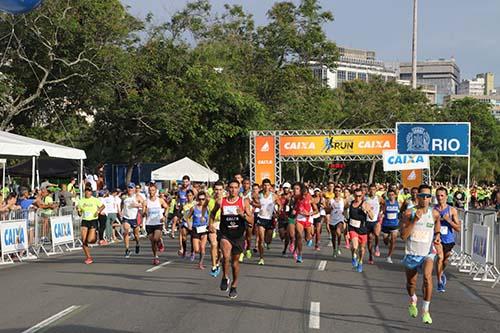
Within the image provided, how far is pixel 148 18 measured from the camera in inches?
1517

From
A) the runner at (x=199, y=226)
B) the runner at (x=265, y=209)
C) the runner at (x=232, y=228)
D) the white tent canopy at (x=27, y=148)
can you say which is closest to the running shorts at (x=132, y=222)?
the runner at (x=199, y=226)

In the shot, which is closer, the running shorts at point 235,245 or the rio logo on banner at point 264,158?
the running shorts at point 235,245

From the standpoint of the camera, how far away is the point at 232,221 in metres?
11.4

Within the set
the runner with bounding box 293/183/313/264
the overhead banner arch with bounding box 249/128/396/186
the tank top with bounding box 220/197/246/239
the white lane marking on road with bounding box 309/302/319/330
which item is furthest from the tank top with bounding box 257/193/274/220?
the overhead banner arch with bounding box 249/128/396/186

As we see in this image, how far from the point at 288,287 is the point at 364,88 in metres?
55.0

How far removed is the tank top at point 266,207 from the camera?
676 inches

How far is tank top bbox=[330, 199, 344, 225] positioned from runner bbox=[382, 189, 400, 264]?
3.45 feet

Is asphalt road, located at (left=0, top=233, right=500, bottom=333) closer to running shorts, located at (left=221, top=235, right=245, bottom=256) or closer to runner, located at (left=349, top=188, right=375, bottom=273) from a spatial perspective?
runner, located at (left=349, top=188, right=375, bottom=273)

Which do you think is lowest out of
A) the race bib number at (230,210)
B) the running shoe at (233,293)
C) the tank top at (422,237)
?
the running shoe at (233,293)

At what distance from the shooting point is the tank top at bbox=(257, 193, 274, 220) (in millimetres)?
17172

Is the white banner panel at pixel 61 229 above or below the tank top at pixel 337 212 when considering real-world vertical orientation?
below

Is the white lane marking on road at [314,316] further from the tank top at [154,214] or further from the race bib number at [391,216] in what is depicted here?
the race bib number at [391,216]

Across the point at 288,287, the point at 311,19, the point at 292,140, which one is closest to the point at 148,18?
the point at 292,140

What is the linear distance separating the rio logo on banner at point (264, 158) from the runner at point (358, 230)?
64.8 feet
